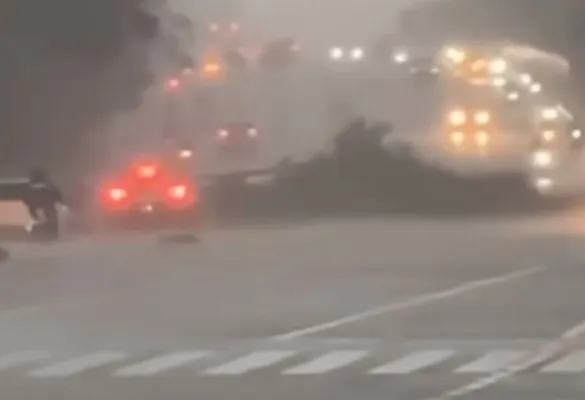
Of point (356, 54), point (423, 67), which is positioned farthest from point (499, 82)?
point (356, 54)

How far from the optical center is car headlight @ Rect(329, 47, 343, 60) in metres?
38.1

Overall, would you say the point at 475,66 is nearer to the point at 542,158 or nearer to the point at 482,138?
the point at 482,138

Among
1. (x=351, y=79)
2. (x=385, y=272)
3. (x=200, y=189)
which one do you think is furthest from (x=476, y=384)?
(x=351, y=79)

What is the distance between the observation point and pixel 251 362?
14.3m

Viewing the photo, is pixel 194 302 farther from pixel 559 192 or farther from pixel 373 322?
pixel 559 192

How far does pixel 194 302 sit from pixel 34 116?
2384 centimetres

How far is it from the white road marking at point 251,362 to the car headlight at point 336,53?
23.4 m

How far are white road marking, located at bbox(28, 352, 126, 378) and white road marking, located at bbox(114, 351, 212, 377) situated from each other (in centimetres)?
32

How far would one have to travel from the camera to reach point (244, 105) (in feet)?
128

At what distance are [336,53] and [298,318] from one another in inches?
823

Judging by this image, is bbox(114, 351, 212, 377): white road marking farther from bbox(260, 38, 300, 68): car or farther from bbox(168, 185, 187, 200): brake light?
bbox(260, 38, 300, 68): car

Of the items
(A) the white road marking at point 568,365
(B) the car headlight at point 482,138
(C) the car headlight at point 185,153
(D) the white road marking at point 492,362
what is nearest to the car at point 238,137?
(C) the car headlight at point 185,153

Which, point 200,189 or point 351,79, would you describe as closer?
point 200,189

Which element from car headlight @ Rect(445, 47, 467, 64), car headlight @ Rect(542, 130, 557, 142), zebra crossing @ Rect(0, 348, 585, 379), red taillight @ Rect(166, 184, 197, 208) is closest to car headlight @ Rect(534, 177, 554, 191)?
car headlight @ Rect(542, 130, 557, 142)
